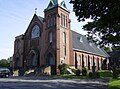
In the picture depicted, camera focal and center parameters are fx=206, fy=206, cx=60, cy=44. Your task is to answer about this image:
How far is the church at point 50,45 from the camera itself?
45.3m

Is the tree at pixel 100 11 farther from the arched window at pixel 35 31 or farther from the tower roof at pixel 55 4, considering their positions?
the arched window at pixel 35 31

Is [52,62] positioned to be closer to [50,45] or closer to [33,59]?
[50,45]

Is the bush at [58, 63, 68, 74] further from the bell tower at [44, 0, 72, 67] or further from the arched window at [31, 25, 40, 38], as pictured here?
the arched window at [31, 25, 40, 38]

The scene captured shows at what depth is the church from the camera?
45.3 m

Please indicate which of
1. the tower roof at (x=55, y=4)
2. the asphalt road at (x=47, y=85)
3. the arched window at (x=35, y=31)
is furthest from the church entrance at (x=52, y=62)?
the asphalt road at (x=47, y=85)

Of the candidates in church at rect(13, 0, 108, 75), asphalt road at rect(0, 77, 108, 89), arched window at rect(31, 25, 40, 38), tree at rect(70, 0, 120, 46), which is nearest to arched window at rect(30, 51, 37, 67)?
church at rect(13, 0, 108, 75)

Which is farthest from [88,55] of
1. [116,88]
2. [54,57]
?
[116,88]

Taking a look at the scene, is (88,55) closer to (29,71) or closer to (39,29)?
(39,29)

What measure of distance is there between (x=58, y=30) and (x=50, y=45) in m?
3.87

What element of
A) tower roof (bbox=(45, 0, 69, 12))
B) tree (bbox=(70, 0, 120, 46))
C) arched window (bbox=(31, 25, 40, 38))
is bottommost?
tree (bbox=(70, 0, 120, 46))

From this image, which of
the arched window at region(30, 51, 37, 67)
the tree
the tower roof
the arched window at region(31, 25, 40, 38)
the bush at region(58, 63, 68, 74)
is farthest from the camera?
the arched window at region(31, 25, 40, 38)

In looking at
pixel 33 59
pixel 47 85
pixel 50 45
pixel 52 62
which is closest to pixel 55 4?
pixel 50 45

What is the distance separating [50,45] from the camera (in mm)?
46750

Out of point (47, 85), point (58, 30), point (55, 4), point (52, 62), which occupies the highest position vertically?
point (55, 4)
